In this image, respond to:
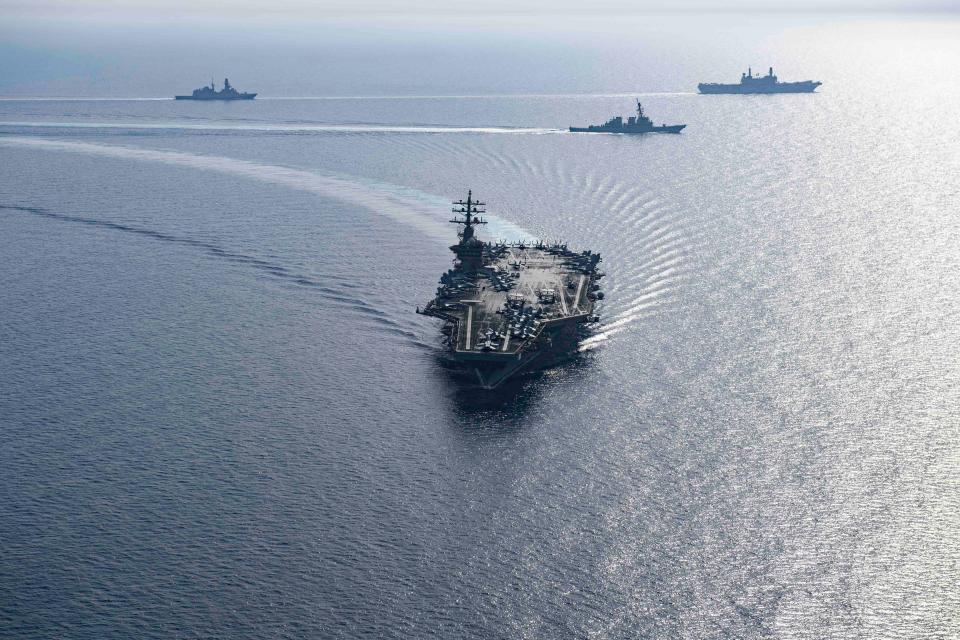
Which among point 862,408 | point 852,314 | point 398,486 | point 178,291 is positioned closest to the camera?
point 398,486

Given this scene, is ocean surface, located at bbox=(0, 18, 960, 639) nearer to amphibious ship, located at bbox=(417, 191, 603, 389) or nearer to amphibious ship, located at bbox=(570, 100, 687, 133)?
amphibious ship, located at bbox=(417, 191, 603, 389)

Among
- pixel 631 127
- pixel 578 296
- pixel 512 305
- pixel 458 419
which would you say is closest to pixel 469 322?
pixel 512 305

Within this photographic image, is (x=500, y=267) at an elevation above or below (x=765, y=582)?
above

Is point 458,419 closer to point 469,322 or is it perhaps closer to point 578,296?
point 469,322

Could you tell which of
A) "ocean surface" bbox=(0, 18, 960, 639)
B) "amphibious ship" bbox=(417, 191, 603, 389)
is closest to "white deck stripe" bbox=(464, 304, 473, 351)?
"amphibious ship" bbox=(417, 191, 603, 389)

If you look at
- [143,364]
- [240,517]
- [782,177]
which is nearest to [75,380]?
[143,364]

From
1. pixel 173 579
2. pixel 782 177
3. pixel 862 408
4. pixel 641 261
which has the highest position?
pixel 782 177

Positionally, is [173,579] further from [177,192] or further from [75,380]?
Result: [177,192]
